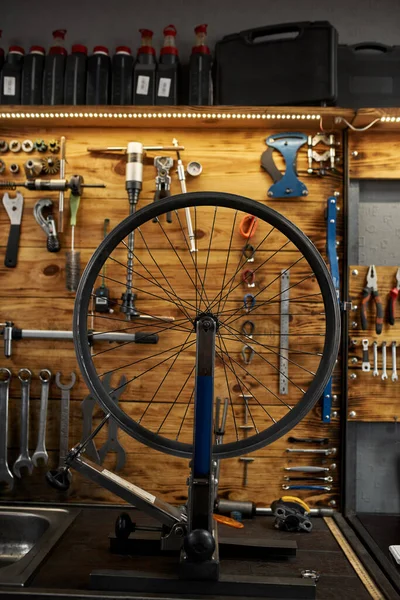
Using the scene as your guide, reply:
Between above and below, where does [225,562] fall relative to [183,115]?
below

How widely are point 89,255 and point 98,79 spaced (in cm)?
62

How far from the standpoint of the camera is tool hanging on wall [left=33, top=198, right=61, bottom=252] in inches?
82.5

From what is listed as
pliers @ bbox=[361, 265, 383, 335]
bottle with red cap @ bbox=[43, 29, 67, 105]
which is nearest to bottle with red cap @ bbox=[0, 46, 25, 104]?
bottle with red cap @ bbox=[43, 29, 67, 105]

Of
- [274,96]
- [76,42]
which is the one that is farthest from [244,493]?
[76,42]

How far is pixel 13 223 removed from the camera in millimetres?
2139

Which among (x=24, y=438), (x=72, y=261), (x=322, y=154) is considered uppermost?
(x=322, y=154)

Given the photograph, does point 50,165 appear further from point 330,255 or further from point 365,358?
point 365,358

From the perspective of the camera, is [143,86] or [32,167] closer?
[143,86]

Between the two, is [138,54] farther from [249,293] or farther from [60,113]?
[249,293]

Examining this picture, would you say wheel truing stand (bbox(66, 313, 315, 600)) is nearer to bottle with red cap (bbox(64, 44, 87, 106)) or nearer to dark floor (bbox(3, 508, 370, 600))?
dark floor (bbox(3, 508, 370, 600))

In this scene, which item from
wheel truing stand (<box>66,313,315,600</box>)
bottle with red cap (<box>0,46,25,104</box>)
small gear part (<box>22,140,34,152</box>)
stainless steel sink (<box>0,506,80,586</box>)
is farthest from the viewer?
small gear part (<box>22,140,34,152</box>)

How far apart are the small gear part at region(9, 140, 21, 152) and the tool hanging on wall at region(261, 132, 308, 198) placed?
91 centimetres

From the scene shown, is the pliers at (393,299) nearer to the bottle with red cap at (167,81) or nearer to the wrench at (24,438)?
the bottle with red cap at (167,81)

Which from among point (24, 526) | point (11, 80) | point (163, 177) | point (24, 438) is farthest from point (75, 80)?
point (24, 526)
